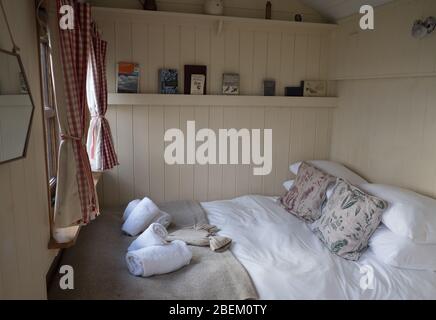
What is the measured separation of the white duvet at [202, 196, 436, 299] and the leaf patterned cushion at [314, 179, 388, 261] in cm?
5

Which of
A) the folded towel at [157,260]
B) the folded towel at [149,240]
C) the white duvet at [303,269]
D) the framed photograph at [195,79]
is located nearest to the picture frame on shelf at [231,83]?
the framed photograph at [195,79]

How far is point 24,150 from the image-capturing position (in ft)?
3.89

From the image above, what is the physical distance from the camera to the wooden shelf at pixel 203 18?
2488 mm

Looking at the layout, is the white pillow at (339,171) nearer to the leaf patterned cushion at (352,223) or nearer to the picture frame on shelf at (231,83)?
the leaf patterned cushion at (352,223)

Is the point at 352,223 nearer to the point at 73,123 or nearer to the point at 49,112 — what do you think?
the point at 73,123

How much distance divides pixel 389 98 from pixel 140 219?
1852mm

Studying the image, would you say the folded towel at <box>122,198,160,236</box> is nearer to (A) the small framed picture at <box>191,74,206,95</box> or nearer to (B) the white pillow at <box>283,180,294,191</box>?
(A) the small framed picture at <box>191,74,206,95</box>

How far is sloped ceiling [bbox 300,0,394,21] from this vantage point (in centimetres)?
251

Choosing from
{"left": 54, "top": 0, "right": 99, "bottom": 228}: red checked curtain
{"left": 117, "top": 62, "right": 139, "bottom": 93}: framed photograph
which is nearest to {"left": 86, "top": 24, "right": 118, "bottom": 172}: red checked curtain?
{"left": 117, "top": 62, "right": 139, "bottom": 93}: framed photograph

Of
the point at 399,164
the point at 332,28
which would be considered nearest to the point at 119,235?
the point at 399,164

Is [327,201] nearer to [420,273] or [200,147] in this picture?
[420,273]

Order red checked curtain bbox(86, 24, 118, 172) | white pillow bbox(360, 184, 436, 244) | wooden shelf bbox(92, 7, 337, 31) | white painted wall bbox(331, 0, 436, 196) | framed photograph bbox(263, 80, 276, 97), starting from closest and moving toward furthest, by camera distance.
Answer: white pillow bbox(360, 184, 436, 244), white painted wall bbox(331, 0, 436, 196), red checked curtain bbox(86, 24, 118, 172), wooden shelf bbox(92, 7, 337, 31), framed photograph bbox(263, 80, 276, 97)

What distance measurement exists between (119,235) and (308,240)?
1147mm

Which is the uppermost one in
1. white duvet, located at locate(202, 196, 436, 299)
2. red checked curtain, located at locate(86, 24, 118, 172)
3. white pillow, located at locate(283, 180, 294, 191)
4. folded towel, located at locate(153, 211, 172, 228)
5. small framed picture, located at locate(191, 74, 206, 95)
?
small framed picture, located at locate(191, 74, 206, 95)
